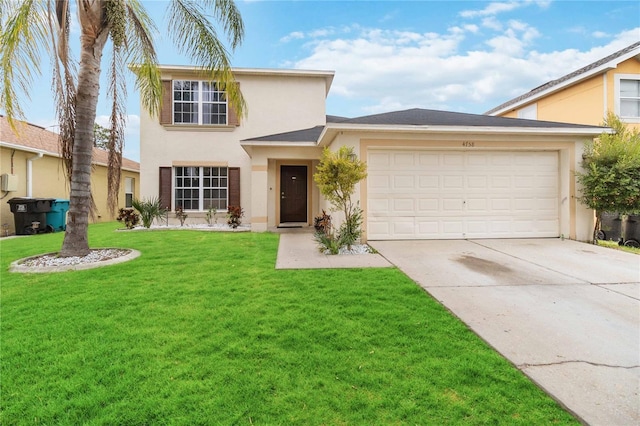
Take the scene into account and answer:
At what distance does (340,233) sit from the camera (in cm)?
765

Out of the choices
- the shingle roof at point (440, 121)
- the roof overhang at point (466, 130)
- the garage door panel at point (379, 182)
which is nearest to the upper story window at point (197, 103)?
the roof overhang at point (466, 130)

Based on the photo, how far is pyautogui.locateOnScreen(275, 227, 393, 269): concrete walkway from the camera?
19.6 feet

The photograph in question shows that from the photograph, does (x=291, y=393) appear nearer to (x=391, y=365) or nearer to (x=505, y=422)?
(x=391, y=365)

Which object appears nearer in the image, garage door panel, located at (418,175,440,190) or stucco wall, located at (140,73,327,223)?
garage door panel, located at (418,175,440,190)

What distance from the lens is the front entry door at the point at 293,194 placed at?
1273cm

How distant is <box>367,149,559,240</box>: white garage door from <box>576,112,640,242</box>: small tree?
29.7 inches

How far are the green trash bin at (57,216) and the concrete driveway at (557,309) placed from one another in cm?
1359

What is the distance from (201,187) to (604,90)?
17360 millimetres

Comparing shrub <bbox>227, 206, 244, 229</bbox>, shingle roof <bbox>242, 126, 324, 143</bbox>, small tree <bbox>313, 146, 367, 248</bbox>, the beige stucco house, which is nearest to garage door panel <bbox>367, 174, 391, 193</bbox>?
the beige stucco house

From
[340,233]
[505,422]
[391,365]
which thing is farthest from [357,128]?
[505,422]

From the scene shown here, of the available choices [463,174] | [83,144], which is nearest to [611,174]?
[463,174]

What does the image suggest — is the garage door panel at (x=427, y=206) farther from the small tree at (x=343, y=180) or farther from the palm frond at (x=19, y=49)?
the palm frond at (x=19, y=49)

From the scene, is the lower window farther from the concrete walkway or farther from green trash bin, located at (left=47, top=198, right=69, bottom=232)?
the concrete walkway

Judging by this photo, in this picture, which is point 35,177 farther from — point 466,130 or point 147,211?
point 466,130
